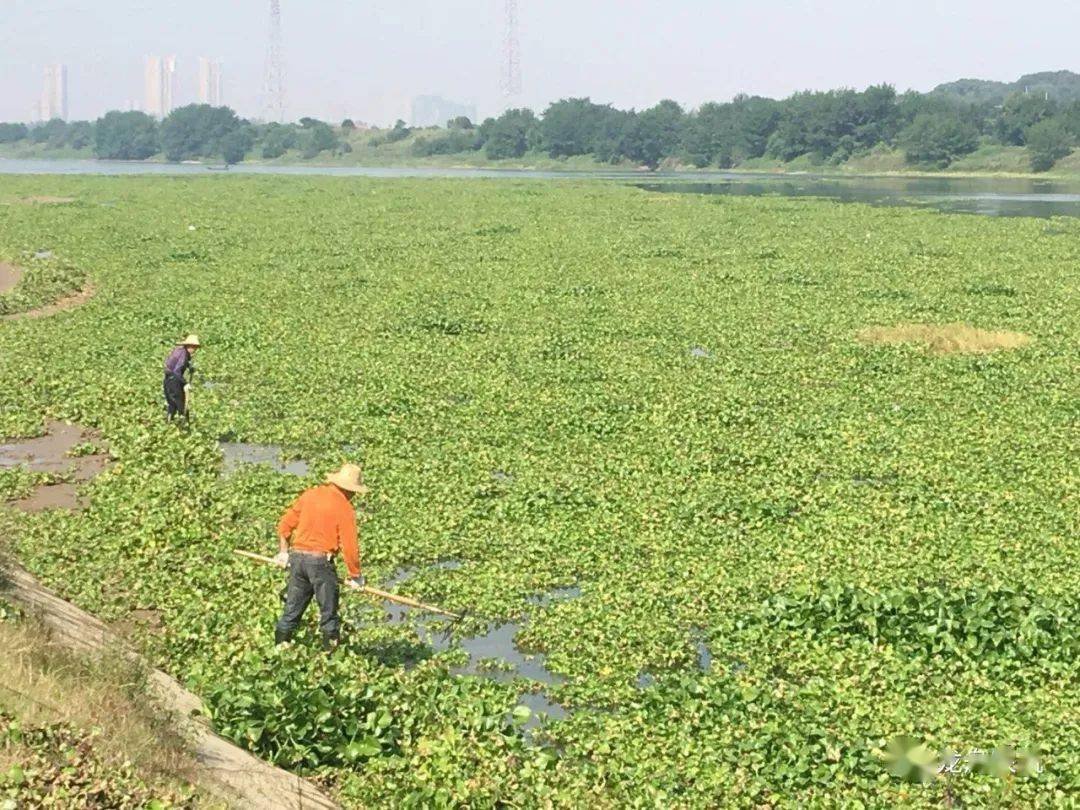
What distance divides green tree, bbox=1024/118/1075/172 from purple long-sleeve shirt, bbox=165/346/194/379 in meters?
138

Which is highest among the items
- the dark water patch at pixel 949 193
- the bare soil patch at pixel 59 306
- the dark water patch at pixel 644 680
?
the dark water patch at pixel 949 193

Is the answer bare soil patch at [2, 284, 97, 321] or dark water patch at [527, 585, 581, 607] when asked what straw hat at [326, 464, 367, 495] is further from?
bare soil patch at [2, 284, 97, 321]

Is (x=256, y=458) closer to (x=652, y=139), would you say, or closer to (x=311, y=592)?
(x=311, y=592)

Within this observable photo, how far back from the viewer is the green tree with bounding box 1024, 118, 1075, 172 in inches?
5569

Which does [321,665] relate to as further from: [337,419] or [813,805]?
[337,419]

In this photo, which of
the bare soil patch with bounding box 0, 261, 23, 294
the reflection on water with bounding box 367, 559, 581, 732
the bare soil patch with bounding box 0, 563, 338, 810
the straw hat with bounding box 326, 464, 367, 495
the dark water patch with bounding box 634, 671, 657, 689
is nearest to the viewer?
the bare soil patch with bounding box 0, 563, 338, 810

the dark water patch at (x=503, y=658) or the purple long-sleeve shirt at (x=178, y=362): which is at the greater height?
the purple long-sleeve shirt at (x=178, y=362)

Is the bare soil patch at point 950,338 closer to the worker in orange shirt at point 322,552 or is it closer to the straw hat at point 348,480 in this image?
the straw hat at point 348,480

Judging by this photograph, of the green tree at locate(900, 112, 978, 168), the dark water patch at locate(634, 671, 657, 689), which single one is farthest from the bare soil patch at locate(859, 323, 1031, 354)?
the green tree at locate(900, 112, 978, 168)

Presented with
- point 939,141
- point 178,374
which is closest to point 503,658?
point 178,374

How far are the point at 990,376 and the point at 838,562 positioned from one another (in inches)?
453

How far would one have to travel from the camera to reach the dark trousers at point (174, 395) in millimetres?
20844

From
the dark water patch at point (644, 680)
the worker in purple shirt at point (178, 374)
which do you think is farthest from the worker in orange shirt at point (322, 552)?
the worker in purple shirt at point (178, 374)

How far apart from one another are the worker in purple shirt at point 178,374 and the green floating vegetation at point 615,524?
56 centimetres
